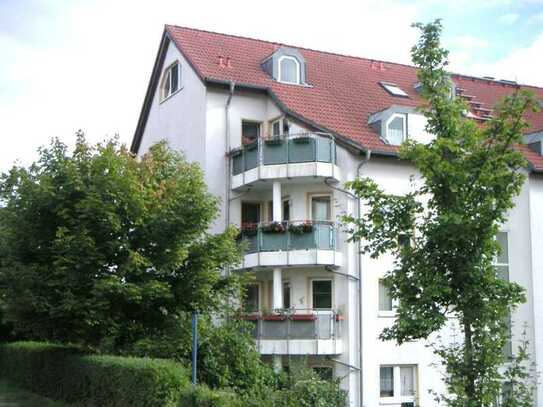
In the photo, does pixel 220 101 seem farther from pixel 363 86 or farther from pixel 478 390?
pixel 478 390

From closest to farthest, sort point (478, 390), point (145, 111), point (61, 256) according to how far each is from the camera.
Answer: point (478, 390), point (61, 256), point (145, 111)

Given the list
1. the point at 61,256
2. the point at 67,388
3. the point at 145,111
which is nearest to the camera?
the point at 61,256

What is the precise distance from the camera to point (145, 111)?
3572cm

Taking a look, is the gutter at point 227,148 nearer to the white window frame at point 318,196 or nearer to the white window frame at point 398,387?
the white window frame at point 318,196

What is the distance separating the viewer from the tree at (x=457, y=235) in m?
10.6

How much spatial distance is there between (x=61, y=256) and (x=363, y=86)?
54.4ft

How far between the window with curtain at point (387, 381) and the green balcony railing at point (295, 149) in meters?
6.86

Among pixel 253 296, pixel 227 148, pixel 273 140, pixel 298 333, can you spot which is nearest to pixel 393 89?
pixel 227 148

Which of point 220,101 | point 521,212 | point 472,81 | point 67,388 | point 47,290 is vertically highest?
point 472,81

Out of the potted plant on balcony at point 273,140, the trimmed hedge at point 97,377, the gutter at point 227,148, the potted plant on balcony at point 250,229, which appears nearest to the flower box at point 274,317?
the potted plant on balcony at point 250,229

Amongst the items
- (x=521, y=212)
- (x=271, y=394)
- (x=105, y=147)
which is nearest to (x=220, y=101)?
(x=105, y=147)

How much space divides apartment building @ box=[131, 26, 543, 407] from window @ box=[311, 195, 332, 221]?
0.06 metres

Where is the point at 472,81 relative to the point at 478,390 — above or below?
above

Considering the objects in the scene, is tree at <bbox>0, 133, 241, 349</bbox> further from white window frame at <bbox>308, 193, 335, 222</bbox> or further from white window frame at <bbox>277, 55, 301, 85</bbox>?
white window frame at <bbox>277, 55, 301, 85</bbox>
